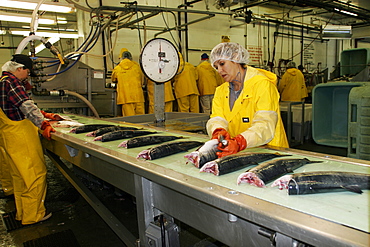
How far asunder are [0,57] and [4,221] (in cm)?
805

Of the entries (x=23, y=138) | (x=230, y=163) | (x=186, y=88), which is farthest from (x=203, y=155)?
(x=186, y=88)

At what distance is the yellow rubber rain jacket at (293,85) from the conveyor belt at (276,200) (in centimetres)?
714

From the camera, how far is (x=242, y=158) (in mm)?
1417

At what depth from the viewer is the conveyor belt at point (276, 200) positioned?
0.82 meters

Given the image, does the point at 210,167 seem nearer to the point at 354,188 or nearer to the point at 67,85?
the point at 354,188

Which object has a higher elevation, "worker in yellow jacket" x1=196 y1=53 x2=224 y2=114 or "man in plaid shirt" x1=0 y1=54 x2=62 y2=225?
"worker in yellow jacket" x1=196 y1=53 x2=224 y2=114

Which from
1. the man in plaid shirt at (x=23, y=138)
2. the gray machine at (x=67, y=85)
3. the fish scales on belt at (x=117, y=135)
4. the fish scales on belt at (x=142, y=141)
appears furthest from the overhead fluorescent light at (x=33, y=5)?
the fish scales on belt at (x=142, y=141)

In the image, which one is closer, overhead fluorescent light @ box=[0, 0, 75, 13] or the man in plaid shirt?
the man in plaid shirt

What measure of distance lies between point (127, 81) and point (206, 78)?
92.9 inches

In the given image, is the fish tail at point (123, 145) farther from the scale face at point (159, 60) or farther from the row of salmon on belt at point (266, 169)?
the scale face at point (159, 60)

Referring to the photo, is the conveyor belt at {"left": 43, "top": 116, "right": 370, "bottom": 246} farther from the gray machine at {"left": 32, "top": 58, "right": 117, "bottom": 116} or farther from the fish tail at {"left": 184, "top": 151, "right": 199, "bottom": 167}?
the gray machine at {"left": 32, "top": 58, "right": 117, "bottom": 116}

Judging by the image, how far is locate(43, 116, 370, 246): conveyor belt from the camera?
82 cm


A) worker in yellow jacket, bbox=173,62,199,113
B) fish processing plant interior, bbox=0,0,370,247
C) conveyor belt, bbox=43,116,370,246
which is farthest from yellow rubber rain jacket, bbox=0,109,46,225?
worker in yellow jacket, bbox=173,62,199,113

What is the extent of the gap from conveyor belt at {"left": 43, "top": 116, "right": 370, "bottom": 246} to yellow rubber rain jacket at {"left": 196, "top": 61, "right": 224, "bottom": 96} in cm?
597
